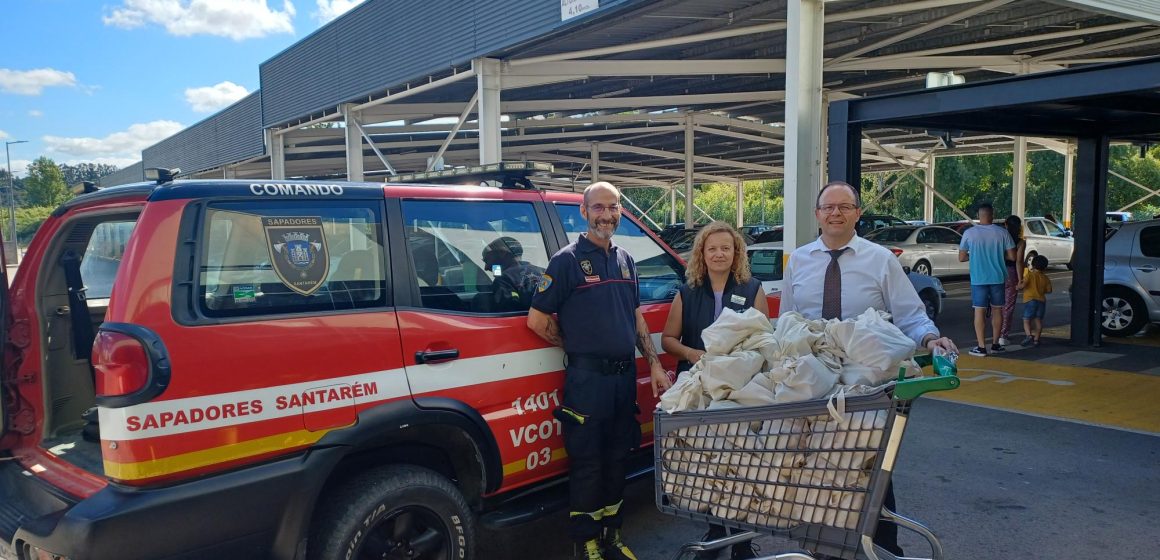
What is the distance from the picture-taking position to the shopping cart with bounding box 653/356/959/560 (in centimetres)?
225

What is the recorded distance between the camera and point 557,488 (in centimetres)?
386

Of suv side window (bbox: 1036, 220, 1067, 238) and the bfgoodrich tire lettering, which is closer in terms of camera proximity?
the bfgoodrich tire lettering

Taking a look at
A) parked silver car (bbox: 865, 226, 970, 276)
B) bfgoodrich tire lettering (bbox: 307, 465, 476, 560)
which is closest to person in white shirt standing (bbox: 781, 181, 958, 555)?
bfgoodrich tire lettering (bbox: 307, 465, 476, 560)

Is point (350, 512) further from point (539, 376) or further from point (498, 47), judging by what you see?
point (498, 47)

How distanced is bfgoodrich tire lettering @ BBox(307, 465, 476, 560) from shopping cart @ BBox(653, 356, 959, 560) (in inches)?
40.1

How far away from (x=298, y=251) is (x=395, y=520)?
1.15 metres

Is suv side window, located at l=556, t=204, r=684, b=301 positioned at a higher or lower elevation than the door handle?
higher

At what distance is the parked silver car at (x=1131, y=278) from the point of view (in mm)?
10055

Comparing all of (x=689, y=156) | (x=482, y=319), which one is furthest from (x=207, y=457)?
(x=689, y=156)

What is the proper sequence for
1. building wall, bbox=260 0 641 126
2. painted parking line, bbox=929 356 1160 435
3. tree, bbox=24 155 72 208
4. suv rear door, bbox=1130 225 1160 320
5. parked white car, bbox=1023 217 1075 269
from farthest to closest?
tree, bbox=24 155 72 208, parked white car, bbox=1023 217 1075 269, building wall, bbox=260 0 641 126, suv rear door, bbox=1130 225 1160 320, painted parking line, bbox=929 356 1160 435

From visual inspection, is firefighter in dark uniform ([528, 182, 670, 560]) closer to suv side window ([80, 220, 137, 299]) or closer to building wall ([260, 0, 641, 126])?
suv side window ([80, 220, 137, 299])

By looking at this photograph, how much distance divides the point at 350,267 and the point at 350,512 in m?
0.97

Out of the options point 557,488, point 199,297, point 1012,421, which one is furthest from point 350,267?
point 1012,421

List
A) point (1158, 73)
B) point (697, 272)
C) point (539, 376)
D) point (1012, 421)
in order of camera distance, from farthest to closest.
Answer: point (1012, 421) < point (1158, 73) < point (697, 272) < point (539, 376)
